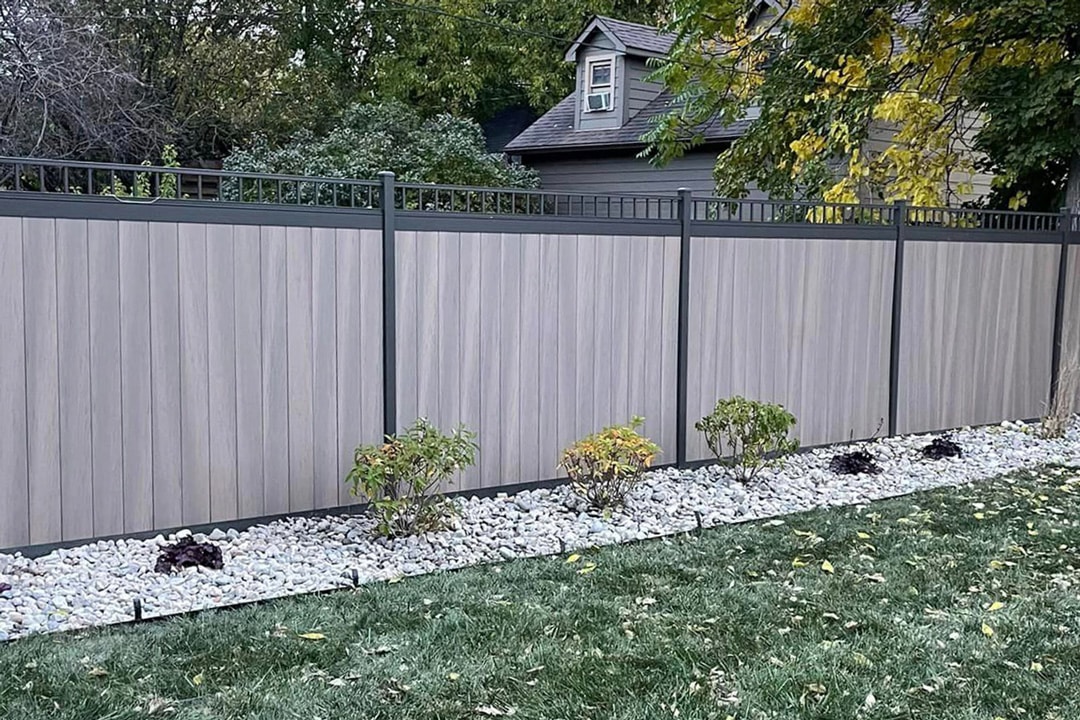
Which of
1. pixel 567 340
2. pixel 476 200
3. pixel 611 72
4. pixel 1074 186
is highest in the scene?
pixel 611 72

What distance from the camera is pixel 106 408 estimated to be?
4363mm

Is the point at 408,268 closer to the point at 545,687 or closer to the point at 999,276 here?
the point at 545,687

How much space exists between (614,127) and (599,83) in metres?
0.73

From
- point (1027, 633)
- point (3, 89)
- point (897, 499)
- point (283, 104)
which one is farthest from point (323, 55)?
point (1027, 633)

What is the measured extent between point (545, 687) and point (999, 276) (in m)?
5.96

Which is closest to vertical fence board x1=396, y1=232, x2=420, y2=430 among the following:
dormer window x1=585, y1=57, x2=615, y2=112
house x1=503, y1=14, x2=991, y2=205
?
house x1=503, y1=14, x2=991, y2=205

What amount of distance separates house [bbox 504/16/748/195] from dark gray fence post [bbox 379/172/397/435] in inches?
376

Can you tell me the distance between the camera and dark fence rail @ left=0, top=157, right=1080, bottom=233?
4.38 meters

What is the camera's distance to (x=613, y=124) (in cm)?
1478

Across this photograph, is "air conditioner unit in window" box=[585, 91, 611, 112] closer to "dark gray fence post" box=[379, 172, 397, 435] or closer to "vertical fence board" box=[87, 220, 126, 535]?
"dark gray fence post" box=[379, 172, 397, 435]

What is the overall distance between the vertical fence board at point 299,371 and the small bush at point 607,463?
51.5 inches

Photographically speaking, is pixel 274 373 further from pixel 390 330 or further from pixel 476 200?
pixel 476 200

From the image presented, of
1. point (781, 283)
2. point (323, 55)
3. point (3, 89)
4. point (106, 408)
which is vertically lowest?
point (106, 408)

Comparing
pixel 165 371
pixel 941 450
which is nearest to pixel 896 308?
pixel 941 450
